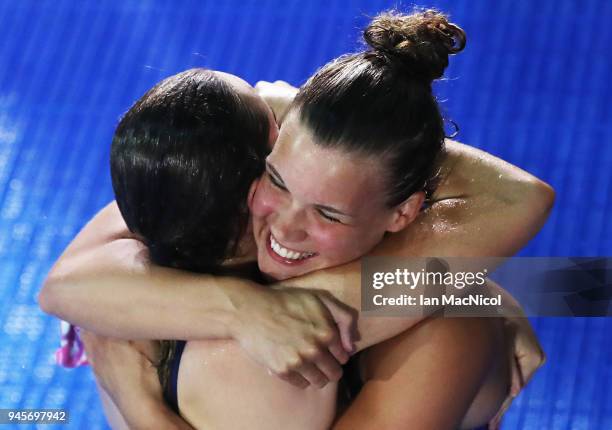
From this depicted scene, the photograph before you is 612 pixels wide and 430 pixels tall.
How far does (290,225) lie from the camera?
143cm

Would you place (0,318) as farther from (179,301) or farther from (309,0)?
(309,0)

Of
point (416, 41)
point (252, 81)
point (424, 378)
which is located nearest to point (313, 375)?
point (424, 378)

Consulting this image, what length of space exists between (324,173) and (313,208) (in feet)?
0.21

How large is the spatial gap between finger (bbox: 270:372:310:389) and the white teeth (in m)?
0.17

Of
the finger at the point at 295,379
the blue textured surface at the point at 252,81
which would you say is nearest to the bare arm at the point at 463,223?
the finger at the point at 295,379

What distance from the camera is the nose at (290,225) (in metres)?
1.43

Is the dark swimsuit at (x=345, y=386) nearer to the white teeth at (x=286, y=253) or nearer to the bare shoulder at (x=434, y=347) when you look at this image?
the bare shoulder at (x=434, y=347)

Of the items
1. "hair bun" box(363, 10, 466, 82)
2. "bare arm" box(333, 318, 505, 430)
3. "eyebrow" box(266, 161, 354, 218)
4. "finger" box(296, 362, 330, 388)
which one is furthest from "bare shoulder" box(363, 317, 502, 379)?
"hair bun" box(363, 10, 466, 82)

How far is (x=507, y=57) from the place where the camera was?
114 inches

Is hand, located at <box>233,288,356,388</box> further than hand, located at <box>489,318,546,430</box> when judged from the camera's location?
No

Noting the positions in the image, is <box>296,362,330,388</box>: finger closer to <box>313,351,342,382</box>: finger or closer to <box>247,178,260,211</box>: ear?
<box>313,351,342,382</box>: finger

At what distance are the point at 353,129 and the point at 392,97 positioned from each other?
7 centimetres

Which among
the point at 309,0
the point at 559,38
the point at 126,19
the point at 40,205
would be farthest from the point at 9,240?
the point at 559,38

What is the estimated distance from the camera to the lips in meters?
1.47
